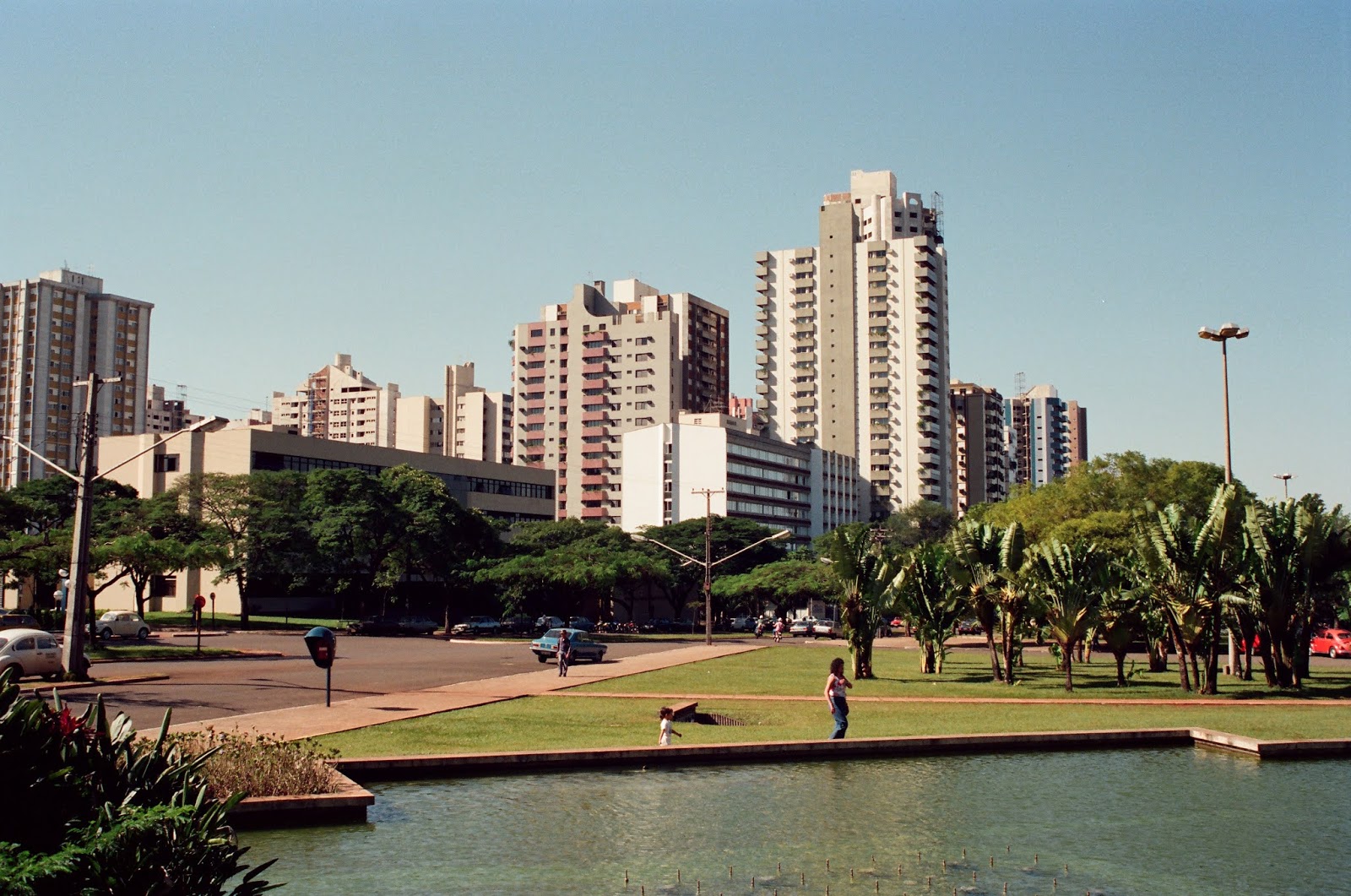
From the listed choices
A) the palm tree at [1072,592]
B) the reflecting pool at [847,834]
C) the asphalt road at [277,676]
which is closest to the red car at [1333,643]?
the palm tree at [1072,592]

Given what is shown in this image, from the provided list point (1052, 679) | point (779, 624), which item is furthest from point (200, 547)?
point (1052, 679)

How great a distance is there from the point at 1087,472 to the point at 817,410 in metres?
103

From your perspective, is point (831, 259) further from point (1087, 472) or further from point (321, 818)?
point (321, 818)

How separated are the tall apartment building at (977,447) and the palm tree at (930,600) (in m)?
148

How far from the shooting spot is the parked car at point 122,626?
193 ft

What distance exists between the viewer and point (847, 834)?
14.6 m

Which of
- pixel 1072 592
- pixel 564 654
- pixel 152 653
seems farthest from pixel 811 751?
pixel 152 653

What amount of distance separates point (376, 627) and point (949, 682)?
51.4m

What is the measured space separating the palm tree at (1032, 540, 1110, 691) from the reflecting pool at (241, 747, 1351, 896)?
603 inches

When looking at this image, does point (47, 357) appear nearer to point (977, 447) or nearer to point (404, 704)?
point (977, 447)

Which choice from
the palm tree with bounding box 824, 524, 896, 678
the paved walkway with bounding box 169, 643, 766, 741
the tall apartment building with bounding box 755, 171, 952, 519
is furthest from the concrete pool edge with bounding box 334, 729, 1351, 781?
the tall apartment building with bounding box 755, 171, 952, 519

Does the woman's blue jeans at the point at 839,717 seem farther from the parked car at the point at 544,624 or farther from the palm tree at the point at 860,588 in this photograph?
the parked car at the point at 544,624

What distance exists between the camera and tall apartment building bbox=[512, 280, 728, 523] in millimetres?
170375

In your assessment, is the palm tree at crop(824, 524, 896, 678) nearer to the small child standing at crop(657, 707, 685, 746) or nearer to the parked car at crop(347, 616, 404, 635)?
the small child standing at crop(657, 707, 685, 746)
